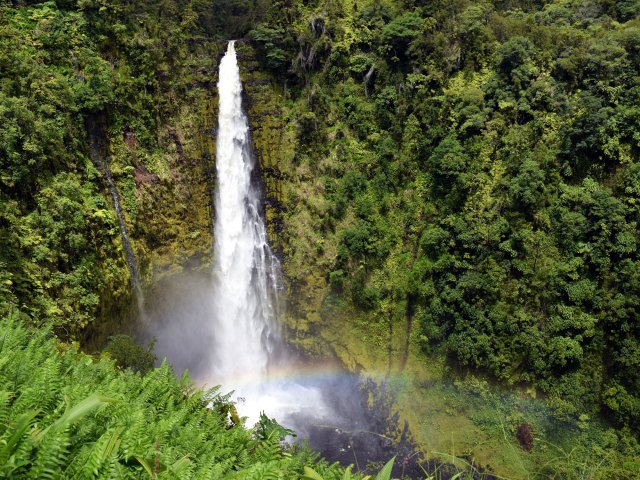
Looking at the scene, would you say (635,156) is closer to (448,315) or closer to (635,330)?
(635,330)

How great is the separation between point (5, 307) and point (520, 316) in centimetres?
1706

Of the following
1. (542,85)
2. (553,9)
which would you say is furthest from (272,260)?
(553,9)

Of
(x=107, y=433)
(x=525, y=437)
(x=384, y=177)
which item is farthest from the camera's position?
(x=384, y=177)

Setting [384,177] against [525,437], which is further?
[384,177]

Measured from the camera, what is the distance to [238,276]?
2095 cm

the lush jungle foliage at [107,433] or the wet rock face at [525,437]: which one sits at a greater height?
the lush jungle foliage at [107,433]

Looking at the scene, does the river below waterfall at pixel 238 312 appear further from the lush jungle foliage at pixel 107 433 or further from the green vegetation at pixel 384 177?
the lush jungle foliage at pixel 107 433

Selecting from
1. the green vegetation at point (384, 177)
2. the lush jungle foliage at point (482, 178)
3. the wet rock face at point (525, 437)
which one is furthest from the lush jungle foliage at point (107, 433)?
the lush jungle foliage at point (482, 178)

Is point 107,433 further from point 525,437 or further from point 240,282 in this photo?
point 240,282

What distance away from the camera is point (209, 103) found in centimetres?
2144

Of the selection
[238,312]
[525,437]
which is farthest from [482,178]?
[238,312]

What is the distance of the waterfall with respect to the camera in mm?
20922

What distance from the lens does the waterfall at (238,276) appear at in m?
20.9

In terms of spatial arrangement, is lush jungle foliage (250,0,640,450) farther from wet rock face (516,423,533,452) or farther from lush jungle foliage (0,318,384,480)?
lush jungle foliage (0,318,384,480)
